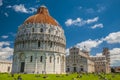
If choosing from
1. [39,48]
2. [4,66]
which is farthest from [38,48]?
[4,66]

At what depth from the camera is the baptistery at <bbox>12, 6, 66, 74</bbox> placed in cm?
5281

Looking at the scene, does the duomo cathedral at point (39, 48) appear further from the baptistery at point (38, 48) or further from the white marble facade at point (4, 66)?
the white marble facade at point (4, 66)

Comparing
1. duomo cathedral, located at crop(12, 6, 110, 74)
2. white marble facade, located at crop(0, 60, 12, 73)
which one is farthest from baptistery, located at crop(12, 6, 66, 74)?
white marble facade, located at crop(0, 60, 12, 73)

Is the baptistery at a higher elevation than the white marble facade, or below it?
higher

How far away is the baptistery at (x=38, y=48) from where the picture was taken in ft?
173

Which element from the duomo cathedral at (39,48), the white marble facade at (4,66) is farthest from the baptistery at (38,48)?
the white marble facade at (4,66)

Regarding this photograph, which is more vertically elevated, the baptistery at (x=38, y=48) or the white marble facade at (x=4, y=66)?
the baptistery at (x=38, y=48)

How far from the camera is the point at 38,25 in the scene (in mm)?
55781

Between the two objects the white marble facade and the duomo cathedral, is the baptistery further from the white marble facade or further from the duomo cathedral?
the white marble facade

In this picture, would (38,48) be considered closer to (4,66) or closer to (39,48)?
(39,48)

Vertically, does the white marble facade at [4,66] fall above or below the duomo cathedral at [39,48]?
below

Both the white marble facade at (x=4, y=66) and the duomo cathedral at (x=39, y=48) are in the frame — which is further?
the white marble facade at (x=4, y=66)

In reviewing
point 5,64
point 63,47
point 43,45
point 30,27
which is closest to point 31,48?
point 43,45

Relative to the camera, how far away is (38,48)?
5338cm
